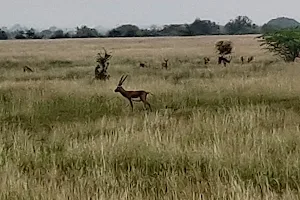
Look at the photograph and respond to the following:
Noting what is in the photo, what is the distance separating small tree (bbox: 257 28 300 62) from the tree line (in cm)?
7118

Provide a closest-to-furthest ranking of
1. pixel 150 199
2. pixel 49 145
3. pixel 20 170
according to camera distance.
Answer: pixel 150 199 → pixel 20 170 → pixel 49 145

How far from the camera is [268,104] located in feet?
39.5

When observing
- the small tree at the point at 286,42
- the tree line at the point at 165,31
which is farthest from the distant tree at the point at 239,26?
the small tree at the point at 286,42

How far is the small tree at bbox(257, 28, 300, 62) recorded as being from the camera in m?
28.0

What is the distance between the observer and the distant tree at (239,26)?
12011cm

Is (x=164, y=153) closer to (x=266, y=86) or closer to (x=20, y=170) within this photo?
(x=20, y=170)

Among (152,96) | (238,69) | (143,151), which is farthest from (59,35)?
(143,151)

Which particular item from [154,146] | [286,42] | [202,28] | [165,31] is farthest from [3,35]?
[154,146]

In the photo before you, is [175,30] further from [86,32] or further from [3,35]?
[3,35]

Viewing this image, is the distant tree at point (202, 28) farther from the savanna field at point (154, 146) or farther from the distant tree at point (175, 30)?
the savanna field at point (154, 146)

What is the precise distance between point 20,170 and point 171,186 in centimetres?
186

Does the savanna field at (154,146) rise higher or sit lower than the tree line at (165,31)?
higher

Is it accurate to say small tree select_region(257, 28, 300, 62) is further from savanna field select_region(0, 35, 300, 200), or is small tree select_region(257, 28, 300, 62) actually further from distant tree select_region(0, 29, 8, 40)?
distant tree select_region(0, 29, 8, 40)

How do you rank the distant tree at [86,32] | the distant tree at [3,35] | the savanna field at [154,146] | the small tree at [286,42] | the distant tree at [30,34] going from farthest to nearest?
1. the distant tree at [86,32]
2. the distant tree at [3,35]
3. the distant tree at [30,34]
4. the small tree at [286,42]
5. the savanna field at [154,146]
